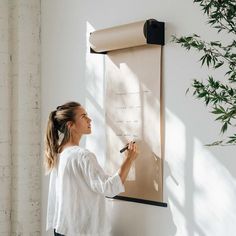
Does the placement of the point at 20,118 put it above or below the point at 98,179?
above

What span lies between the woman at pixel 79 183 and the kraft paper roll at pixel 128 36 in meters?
0.49

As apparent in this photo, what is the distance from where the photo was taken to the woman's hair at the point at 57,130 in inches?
164

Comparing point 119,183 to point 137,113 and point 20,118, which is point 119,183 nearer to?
point 137,113

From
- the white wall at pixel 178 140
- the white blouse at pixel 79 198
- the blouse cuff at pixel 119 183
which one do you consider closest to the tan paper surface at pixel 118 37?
the white wall at pixel 178 140

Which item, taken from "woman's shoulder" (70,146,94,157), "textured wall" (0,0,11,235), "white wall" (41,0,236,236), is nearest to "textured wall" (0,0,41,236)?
"textured wall" (0,0,11,235)

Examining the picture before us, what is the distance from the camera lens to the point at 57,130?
420 centimetres

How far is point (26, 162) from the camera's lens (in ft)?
17.1

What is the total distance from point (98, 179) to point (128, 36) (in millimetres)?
953

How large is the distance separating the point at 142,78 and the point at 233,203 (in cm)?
108

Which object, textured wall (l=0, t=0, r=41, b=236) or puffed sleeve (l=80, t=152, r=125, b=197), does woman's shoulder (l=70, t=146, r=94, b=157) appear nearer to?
puffed sleeve (l=80, t=152, r=125, b=197)

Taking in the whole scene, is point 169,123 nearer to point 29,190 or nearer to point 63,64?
point 63,64

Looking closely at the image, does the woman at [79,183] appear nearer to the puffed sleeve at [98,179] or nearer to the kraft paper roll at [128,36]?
the puffed sleeve at [98,179]

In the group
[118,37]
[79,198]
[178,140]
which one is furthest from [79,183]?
[118,37]

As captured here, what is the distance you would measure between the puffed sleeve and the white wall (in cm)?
30
